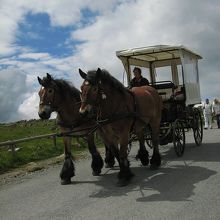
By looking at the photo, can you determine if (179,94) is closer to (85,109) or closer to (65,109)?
(65,109)

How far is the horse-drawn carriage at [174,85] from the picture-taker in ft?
40.0

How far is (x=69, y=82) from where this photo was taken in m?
9.78

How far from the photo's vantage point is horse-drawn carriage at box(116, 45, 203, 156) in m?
12.2

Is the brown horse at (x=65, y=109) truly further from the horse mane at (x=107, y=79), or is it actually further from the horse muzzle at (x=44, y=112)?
the horse mane at (x=107, y=79)

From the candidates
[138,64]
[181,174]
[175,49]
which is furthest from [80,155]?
[181,174]

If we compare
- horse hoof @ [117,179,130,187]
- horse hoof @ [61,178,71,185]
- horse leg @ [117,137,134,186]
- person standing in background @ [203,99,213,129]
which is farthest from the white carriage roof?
person standing in background @ [203,99,213,129]

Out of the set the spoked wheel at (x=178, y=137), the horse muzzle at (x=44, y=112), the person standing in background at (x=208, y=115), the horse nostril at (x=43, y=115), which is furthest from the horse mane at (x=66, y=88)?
the person standing in background at (x=208, y=115)

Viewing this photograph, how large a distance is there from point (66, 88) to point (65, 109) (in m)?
0.46

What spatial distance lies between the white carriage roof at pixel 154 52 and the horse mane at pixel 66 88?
11.1 feet

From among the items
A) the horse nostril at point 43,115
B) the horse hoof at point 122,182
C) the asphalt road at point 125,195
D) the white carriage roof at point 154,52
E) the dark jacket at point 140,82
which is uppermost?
the white carriage roof at point 154,52

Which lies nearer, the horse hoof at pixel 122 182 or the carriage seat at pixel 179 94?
the horse hoof at pixel 122 182

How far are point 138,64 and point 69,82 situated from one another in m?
4.97

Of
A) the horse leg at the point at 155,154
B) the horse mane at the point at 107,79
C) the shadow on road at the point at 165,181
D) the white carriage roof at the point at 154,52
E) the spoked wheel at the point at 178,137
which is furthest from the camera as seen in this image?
the white carriage roof at the point at 154,52

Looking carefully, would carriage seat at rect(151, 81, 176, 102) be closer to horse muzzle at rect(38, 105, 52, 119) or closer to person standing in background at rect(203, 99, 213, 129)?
horse muzzle at rect(38, 105, 52, 119)
